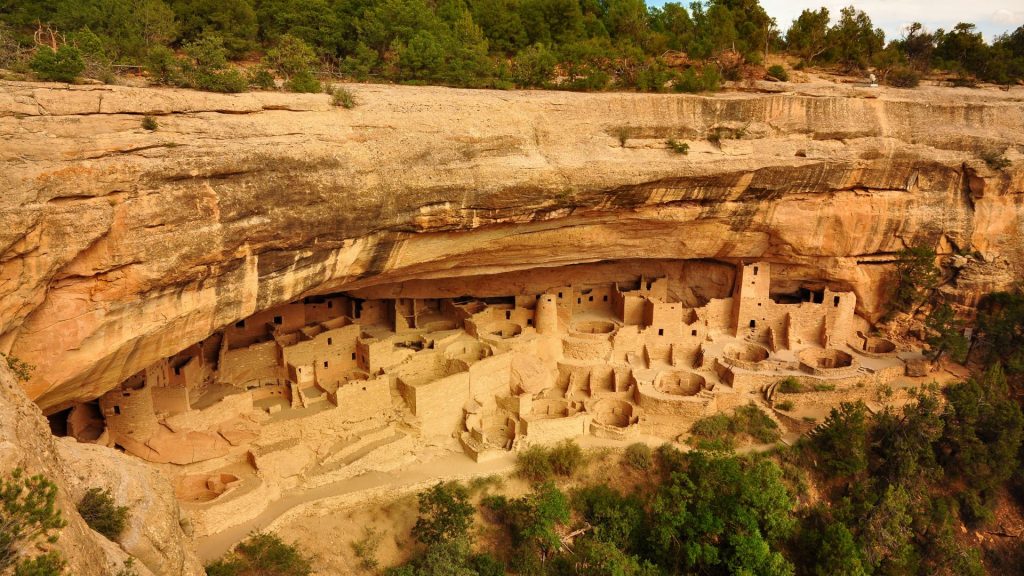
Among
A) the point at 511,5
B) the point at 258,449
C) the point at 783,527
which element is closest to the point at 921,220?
the point at 783,527

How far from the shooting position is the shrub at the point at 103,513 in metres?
6.89

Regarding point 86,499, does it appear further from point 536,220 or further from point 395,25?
point 395,25

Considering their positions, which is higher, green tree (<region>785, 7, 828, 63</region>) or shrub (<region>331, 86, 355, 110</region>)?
green tree (<region>785, 7, 828, 63</region>)

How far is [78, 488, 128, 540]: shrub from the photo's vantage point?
271 inches

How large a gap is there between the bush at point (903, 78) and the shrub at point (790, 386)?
11109mm

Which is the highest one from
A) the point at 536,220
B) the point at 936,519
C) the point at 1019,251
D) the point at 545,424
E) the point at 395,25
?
the point at 395,25

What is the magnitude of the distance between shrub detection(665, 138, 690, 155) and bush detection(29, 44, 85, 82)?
12.4 meters

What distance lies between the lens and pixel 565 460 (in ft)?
56.3

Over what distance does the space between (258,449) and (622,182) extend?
10.4 meters

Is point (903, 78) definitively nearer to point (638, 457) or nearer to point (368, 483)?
point (638, 457)

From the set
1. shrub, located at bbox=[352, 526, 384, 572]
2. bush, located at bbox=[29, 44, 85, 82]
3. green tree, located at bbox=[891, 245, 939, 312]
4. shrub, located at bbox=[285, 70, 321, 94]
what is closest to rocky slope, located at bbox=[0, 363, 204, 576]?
shrub, located at bbox=[352, 526, 384, 572]

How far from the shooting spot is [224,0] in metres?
19.5

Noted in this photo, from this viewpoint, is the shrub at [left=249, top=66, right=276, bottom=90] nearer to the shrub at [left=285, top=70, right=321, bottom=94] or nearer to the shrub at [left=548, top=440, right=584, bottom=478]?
the shrub at [left=285, top=70, right=321, bottom=94]

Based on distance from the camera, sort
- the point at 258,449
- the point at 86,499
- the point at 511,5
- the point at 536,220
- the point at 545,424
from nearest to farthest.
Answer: the point at 86,499 < the point at 258,449 < the point at 536,220 < the point at 545,424 < the point at 511,5
